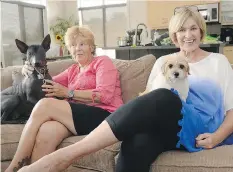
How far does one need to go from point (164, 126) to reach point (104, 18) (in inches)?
285

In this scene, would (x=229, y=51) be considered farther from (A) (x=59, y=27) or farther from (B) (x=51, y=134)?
(B) (x=51, y=134)

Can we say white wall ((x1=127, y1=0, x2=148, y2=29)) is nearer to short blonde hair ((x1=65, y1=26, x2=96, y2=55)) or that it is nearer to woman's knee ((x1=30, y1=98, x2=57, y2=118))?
short blonde hair ((x1=65, y1=26, x2=96, y2=55))

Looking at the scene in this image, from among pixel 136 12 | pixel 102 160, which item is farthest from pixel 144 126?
pixel 136 12

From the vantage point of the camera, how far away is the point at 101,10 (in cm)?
826

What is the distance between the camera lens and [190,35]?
1692 millimetres

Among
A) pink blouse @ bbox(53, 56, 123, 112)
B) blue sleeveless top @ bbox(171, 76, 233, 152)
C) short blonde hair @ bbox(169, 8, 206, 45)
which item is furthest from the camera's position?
pink blouse @ bbox(53, 56, 123, 112)

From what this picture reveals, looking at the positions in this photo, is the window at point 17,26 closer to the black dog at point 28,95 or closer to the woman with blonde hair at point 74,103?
the black dog at point 28,95

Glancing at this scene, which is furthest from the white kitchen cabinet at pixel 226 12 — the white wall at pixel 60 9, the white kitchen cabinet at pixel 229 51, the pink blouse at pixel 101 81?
the pink blouse at pixel 101 81

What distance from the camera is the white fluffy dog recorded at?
156 centimetres

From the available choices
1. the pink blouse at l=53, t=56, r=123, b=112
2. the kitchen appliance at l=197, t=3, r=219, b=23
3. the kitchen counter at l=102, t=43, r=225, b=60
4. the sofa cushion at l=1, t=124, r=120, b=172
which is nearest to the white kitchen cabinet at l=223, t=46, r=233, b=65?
the kitchen appliance at l=197, t=3, r=219, b=23

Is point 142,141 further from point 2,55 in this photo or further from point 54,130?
point 2,55

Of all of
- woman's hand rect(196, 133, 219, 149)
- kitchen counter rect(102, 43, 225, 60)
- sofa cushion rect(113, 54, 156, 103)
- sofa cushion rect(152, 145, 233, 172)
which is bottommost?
sofa cushion rect(152, 145, 233, 172)

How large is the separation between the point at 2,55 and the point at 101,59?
373 centimetres

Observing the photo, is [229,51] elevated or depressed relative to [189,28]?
depressed
